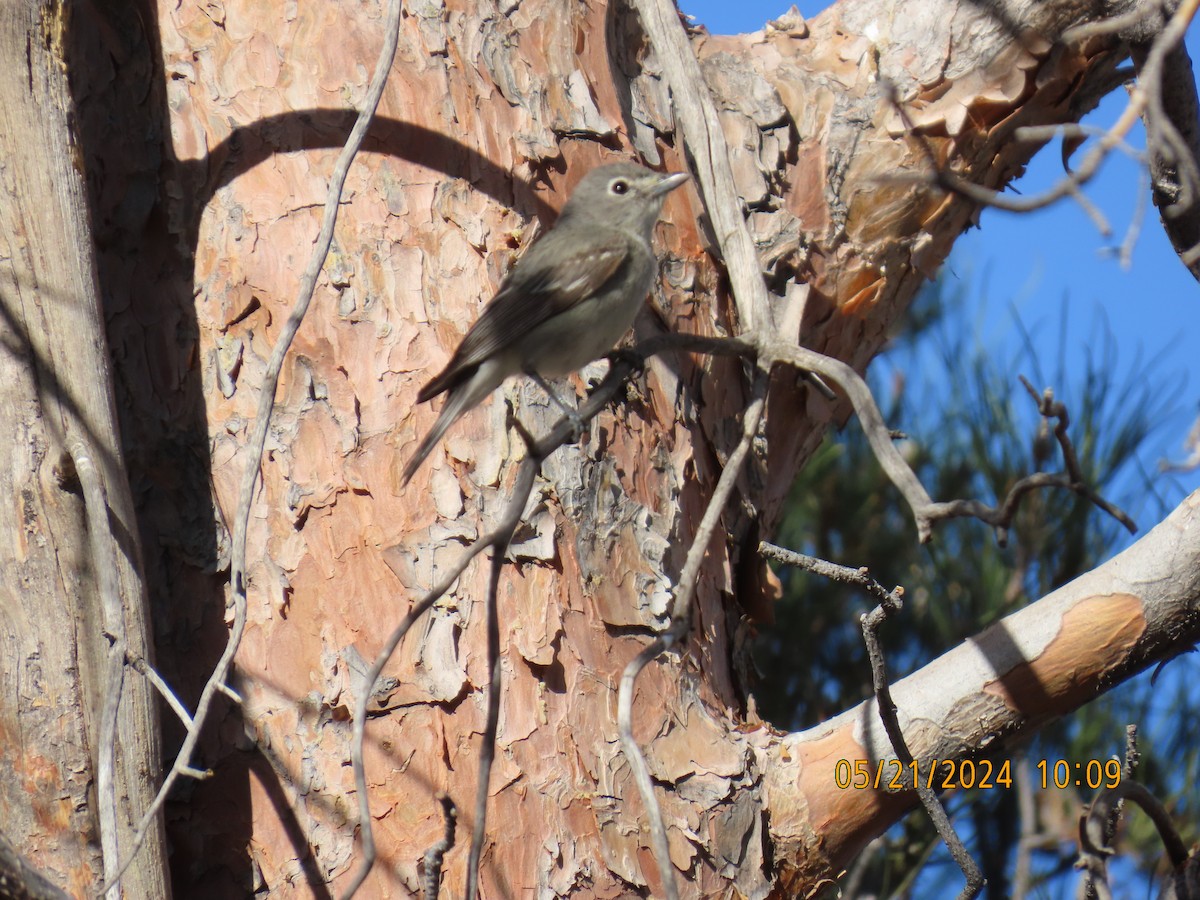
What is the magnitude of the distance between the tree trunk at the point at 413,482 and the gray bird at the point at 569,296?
0.08m

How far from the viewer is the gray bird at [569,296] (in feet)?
9.97

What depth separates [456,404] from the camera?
9.87 ft

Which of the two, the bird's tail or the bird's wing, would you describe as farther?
the bird's wing

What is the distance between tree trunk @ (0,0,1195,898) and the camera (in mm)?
2916

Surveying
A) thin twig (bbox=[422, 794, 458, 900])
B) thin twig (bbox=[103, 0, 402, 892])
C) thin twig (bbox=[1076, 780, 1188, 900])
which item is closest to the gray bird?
thin twig (bbox=[103, 0, 402, 892])

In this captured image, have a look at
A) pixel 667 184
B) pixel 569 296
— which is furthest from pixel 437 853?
pixel 667 184

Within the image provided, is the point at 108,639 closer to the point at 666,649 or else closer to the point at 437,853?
the point at 437,853

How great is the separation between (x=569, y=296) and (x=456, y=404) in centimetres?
60

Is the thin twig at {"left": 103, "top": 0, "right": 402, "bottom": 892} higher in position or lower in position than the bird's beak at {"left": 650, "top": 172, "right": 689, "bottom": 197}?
lower

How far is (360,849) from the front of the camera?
2.87m

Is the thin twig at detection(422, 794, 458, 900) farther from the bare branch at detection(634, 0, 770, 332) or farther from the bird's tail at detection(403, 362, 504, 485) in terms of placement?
the bare branch at detection(634, 0, 770, 332)

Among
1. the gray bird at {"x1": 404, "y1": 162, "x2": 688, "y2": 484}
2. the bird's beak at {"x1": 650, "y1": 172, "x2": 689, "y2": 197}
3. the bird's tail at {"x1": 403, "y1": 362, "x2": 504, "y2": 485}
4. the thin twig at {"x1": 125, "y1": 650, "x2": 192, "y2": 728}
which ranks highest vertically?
the bird's beak at {"x1": 650, "y1": 172, "x2": 689, "y2": 197}

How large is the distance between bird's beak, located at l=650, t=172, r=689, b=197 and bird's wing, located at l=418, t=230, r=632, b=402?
0.18 m

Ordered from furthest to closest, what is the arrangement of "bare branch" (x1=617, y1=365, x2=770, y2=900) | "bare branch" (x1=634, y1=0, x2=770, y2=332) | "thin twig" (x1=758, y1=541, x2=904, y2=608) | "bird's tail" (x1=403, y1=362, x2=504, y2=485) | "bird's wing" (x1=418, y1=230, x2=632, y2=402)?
"bird's wing" (x1=418, y1=230, x2=632, y2=402)
"bird's tail" (x1=403, y1=362, x2=504, y2=485)
"bare branch" (x1=634, y1=0, x2=770, y2=332)
"thin twig" (x1=758, y1=541, x2=904, y2=608)
"bare branch" (x1=617, y1=365, x2=770, y2=900)
